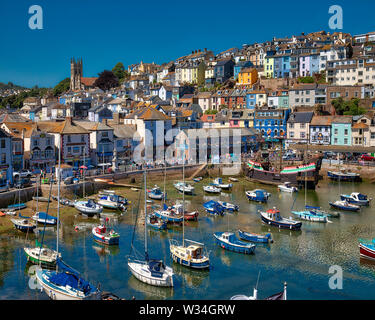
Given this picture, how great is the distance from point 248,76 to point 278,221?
67067 mm

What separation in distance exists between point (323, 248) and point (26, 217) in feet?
74.2

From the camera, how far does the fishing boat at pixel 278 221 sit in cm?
3375

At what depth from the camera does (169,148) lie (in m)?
63.9

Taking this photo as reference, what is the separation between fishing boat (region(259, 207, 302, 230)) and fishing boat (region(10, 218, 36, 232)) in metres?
18.1

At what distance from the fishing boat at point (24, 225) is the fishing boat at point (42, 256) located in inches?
210

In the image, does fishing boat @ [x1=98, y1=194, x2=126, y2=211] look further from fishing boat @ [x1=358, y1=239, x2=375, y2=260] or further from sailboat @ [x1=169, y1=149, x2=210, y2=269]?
fishing boat @ [x1=358, y1=239, x2=375, y2=260]

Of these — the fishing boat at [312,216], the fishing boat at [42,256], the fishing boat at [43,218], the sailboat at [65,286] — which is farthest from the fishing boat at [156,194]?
the sailboat at [65,286]

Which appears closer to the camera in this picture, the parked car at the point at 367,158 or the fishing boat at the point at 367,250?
the fishing boat at the point at 367,250

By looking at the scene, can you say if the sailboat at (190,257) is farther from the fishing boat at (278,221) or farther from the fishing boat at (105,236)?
the fishing boat at (278,221)

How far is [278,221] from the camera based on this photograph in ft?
113

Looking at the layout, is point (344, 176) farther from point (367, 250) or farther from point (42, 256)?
point (42, 256)

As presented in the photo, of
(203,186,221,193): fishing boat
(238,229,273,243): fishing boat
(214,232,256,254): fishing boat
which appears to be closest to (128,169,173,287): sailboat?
(214,232,256,254): fishing boat

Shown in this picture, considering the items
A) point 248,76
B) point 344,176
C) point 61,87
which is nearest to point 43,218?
point 344,176
